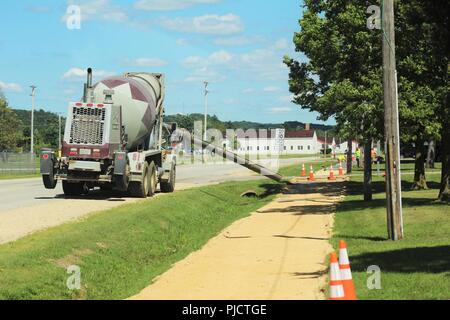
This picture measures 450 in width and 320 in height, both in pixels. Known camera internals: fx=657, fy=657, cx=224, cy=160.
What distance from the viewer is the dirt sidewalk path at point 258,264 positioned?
1006cm

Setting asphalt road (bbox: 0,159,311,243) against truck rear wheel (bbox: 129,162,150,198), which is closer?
asphalt road (bbox: 0,159,311,243)

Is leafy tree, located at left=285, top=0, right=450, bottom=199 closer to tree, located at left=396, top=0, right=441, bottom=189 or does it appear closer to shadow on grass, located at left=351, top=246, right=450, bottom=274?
tree, located at left=396, top=0, right=441, bottom=189

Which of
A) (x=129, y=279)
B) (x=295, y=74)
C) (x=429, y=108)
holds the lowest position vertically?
(x=129, y=279)

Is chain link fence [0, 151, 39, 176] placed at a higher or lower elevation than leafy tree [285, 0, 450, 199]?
lower

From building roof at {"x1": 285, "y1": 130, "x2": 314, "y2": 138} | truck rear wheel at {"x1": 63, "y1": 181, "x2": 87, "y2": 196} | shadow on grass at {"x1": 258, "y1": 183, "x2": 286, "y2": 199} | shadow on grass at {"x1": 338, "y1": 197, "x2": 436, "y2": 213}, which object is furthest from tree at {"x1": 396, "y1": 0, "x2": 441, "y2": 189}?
building roof at {"x1": 285, "y1": 130, "x2": 314, "y2": 138}

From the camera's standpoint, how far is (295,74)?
37.9 m

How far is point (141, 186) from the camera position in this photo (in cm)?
2528

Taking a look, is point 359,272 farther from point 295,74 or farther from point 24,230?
point 295,74

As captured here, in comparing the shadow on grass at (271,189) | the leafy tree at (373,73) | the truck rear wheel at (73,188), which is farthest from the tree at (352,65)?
the truck rear wheel at (73,188)

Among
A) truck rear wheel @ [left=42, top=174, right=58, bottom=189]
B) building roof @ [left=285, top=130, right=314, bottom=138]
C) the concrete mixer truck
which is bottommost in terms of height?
truck rear wheel @ [left=42, top=174, right=58, bottom=189]

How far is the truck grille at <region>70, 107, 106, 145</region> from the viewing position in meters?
23.3
